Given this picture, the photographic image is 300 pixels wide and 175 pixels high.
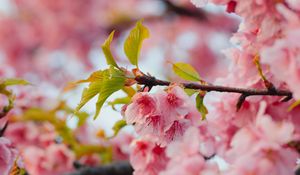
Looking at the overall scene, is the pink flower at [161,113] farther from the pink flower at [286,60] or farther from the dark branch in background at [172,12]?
the dark branch in background at [172,12]

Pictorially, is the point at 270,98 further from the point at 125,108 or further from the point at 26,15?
the point at 26,15

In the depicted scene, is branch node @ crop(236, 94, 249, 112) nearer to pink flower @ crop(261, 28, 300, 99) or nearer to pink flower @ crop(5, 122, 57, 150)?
pink flower @ crop(261, 28, 300, 99)

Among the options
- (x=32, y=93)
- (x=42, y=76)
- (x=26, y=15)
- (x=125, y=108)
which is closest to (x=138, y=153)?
(x=125, y=108)

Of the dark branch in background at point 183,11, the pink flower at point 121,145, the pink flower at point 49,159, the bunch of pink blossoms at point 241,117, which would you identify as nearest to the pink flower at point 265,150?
the bunch of pink blossoms at point 241,117

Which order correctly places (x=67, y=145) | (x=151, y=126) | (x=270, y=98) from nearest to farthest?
(x=151, y=126)
(x=270, y=98)
(x=67, y=145)

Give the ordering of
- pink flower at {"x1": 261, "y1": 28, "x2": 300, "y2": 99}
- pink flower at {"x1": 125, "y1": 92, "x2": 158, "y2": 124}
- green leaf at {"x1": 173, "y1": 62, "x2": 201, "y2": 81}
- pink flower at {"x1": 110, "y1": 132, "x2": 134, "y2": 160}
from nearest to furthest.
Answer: pink flower at {"x1": 261, "y1": 28, "x2": 300, "y2": 99}, pink flower at {"x1": 125, "y1": 92, "x2": 158, "y2": 124}, green leaf at {"x1": 173, "y1": 62, "x2": 201, "y2": 81}, pink flower at {"x1": 110, "y1": 132, "x2": 134, "y2": 160}

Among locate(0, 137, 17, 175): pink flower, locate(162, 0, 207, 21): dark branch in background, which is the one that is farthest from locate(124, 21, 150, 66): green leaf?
locate(162, 0, 207, 21): dark branch in background
